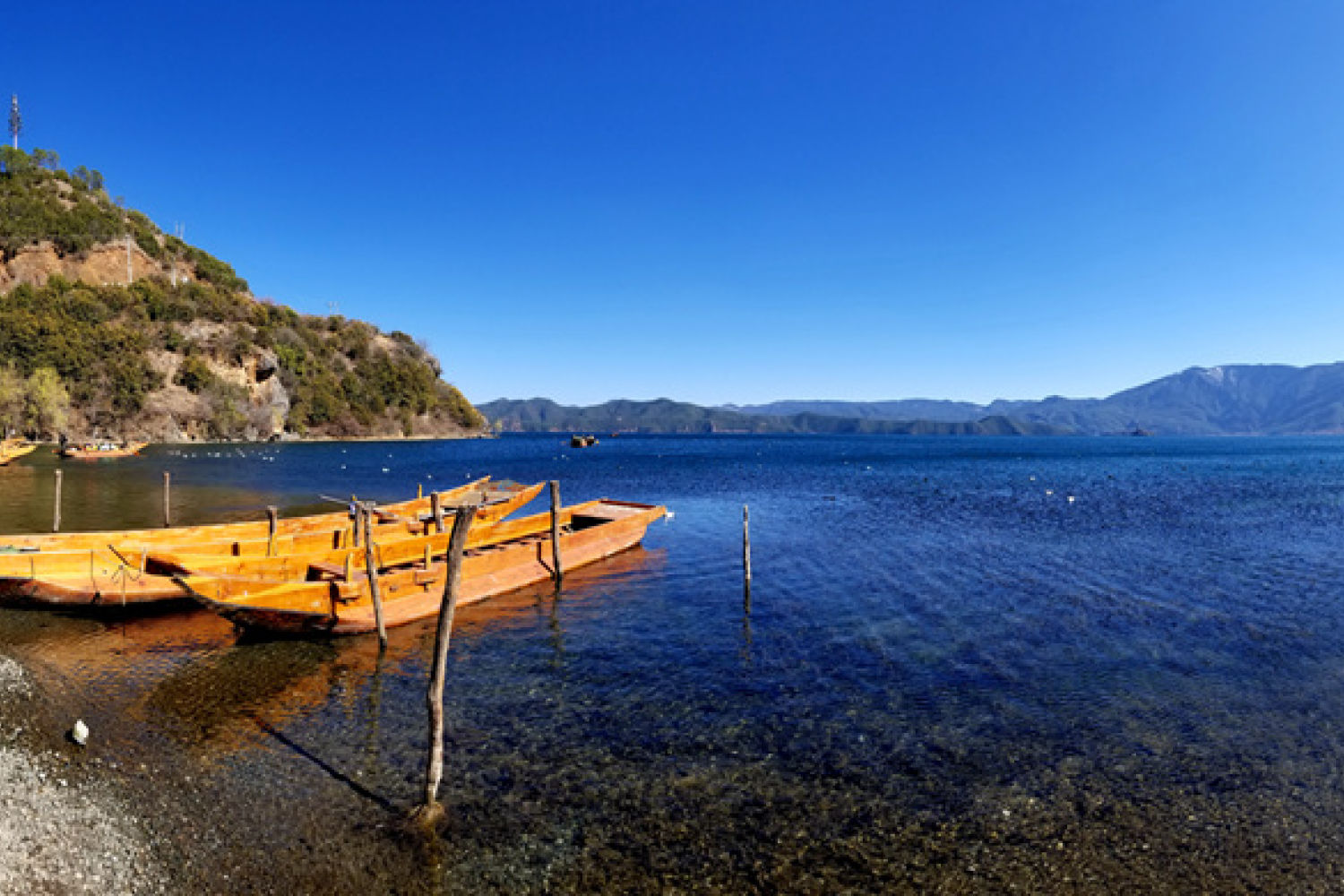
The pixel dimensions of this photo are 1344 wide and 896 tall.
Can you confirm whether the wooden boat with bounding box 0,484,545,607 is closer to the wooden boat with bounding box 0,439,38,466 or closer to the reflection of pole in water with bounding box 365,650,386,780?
the reflection of pole in water with bounding box 365,650,386,780

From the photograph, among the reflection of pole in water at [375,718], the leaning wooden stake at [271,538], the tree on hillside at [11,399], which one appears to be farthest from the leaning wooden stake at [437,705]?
the tree on hillside at [11,399]

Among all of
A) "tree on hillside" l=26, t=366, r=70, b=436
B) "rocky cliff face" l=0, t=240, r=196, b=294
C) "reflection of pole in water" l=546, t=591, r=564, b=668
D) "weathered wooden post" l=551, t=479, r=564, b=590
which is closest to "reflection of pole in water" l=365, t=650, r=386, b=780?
"reflection of pole in water" l=546, t=591, r=564, b=668

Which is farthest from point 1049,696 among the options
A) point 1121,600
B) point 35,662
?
point 35,662

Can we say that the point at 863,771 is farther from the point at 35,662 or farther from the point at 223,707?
the point at 35,662

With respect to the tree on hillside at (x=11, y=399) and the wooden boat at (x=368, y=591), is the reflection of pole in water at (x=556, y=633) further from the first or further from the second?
the tree on hillside at (x=11, y=399)

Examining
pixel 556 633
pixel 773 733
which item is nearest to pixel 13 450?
pixel 556 633

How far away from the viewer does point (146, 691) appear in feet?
41.5

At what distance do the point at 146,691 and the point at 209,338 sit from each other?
127680 mm

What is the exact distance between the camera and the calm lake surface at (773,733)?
8.02 meters

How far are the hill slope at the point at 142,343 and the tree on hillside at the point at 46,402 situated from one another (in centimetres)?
20

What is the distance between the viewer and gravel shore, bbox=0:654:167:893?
7340 millimetres

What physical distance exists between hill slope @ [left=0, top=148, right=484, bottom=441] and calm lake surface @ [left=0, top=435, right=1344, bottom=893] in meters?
100.0

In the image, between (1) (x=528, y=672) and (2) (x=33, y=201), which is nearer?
(1) (x=528, y=672)

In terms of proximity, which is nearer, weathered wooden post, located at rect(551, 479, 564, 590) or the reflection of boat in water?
the reflection of boat in water
